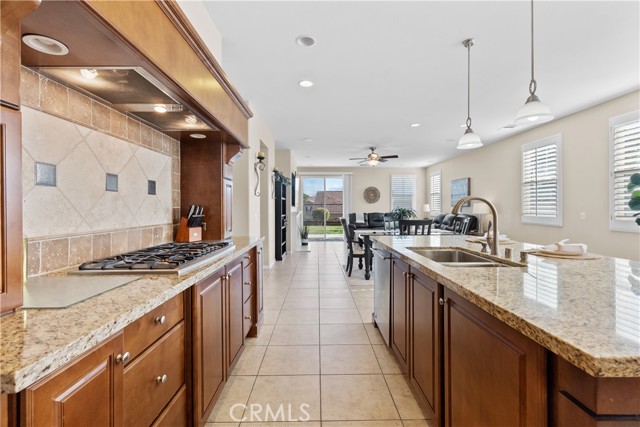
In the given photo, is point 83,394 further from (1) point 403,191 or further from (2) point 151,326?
(1) point 403,191

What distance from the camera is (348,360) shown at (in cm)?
235

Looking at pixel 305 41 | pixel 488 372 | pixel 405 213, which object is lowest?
pixel 488 372

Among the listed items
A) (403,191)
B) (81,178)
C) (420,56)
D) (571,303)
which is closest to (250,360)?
(81,178)

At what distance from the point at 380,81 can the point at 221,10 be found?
1923 mm

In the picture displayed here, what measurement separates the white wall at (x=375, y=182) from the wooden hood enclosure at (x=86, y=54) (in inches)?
366

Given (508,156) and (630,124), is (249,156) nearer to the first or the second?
(630,124)

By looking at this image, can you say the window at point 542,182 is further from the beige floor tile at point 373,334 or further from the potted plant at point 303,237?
the potted plant at point 303,237

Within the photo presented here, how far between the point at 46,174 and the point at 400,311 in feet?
6.68

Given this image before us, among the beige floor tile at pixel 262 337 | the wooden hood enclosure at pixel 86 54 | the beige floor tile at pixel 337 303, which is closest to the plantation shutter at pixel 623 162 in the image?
the beige floor tile at pixel 337 303

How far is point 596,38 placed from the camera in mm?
2631

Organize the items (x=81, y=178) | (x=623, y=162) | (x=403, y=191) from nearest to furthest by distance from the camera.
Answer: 1. (x=81, y=178)
2. (x=623, y=162)
3. (x=403, y=191)

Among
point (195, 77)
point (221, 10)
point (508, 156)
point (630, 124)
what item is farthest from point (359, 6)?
point (508, 156)

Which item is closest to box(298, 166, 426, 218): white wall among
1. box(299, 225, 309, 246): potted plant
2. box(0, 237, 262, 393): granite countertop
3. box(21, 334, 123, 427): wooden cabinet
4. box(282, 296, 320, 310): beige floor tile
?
box(299, 225, 309, 246): potted plant

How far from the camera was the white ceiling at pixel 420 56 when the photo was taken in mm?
2287
